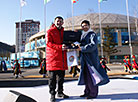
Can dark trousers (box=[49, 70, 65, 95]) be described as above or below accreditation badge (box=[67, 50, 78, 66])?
below

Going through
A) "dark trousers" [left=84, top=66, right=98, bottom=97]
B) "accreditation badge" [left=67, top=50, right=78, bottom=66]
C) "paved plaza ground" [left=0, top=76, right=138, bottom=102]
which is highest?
"accreditation badge" [left=67, top=50, right=78, bottom=66]

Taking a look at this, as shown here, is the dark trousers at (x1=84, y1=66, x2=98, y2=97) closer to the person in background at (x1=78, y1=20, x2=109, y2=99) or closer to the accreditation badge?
the person in background at (x1=78, y1=20, x2=109, y2=99)

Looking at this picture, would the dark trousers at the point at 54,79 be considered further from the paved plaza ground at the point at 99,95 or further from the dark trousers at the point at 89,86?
the dark trousers at the point at 89,86

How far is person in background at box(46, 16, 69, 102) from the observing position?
204 centimetres

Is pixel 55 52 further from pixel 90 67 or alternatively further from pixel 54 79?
pixel 90 67

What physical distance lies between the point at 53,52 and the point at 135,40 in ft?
110

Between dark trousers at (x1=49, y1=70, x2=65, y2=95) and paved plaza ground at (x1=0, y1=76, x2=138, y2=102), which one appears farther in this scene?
dark trousers at (x1=49, y1=70, x2=65, y2=95)

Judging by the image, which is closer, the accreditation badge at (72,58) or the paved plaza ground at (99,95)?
the paved plaza ground at (99,95)

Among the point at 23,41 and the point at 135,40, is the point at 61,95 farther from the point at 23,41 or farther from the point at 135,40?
the point at 23,41

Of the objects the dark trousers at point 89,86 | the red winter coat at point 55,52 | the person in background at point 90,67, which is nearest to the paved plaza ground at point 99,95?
the dark trousers at point 89,86

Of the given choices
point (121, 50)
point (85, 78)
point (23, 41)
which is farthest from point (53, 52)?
point (23, 41)

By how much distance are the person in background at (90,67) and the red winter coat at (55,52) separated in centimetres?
36

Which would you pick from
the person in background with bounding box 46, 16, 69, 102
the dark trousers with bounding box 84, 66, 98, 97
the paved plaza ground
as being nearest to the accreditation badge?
the person in background with bounding box 46, 16, 69, 102

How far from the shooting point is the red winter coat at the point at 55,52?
2047mm
